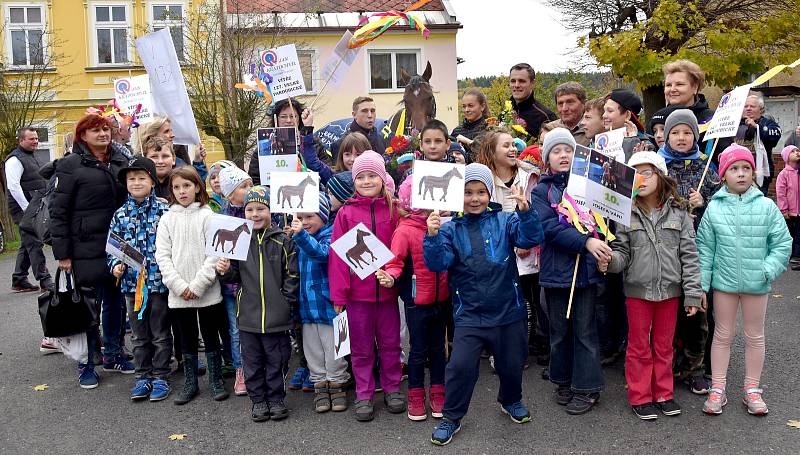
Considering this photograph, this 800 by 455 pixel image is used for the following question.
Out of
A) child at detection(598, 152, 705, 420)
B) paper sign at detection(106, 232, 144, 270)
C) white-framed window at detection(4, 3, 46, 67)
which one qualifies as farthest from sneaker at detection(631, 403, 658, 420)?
white-framed window at detection(4, 3, 46, 67)

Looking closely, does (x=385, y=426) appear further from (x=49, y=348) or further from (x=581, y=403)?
(x=49, y=348)

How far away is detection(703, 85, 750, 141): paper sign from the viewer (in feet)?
17.0

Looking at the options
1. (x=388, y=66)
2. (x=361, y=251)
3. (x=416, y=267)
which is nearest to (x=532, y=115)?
(x=416, y=267)

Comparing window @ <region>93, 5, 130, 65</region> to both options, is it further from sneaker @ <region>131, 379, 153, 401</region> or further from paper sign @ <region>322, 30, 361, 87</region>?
sneaker @ <region>131, 379, 153, 401</region>

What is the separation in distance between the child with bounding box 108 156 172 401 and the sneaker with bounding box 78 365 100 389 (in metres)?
0.50

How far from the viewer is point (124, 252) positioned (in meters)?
5.40

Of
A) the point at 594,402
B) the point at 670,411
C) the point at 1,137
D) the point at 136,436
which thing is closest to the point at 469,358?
the point at 594,402

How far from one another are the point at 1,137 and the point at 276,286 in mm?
15442

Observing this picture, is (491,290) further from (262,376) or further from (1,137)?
(1,137)

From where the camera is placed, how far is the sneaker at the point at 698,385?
505 cm

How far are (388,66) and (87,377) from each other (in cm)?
1984

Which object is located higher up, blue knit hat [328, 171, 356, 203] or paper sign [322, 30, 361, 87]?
paper sign [322, 30, 361, 87]

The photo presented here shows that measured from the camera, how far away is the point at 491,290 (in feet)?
14.7

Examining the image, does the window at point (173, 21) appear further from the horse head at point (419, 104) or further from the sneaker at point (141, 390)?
the sneaker at point (141, 390)
